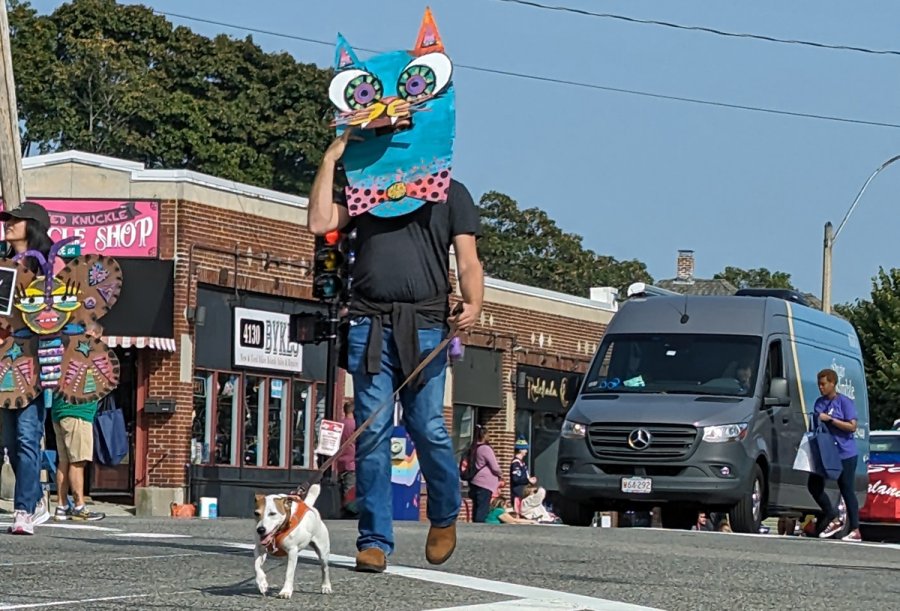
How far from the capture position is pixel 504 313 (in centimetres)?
4162

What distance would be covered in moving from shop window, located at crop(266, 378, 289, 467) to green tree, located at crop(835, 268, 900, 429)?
3286 cm

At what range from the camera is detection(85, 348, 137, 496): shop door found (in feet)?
101

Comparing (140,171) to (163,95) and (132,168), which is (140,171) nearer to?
(132,168)

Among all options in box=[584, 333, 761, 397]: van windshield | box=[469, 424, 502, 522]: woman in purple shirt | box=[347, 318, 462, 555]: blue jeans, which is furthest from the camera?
box=[469, 424, 502, 522]: woman in purple shirt

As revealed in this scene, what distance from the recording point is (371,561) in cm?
870

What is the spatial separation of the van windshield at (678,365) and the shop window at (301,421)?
1589cm

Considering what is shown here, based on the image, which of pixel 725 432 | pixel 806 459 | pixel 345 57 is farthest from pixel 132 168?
pixel 345 57

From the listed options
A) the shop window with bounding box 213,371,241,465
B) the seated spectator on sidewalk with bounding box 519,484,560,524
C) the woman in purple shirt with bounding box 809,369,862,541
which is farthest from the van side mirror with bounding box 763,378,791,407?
the shop window with bounding box 213,371,241,465

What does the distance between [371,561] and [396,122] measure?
212 cm

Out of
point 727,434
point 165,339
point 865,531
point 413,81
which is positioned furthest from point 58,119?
point 413,81

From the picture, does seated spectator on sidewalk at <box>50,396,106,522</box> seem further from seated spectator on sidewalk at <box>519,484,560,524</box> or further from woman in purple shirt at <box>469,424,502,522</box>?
seated spectator on sidewalk at <box>519,484,560,524</box>

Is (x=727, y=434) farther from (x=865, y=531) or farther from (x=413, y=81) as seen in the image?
(x=413, y=81)

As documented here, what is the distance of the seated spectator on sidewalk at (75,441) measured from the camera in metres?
15.6

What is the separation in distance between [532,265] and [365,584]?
6775 cm
